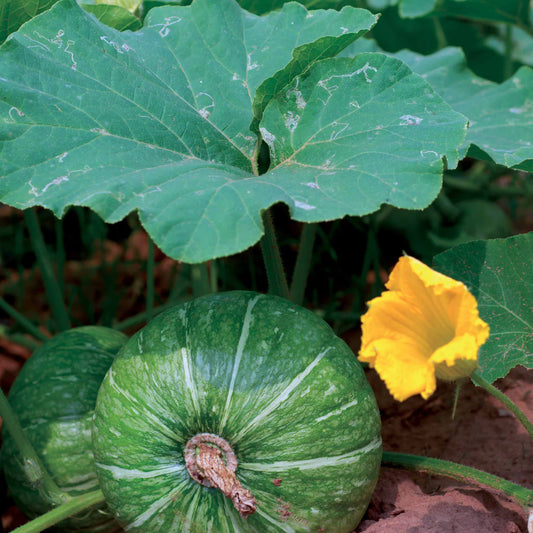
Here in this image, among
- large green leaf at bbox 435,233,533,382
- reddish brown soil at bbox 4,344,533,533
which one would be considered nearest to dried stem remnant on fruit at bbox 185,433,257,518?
reddish brown soil at bbox 4,344,533,533

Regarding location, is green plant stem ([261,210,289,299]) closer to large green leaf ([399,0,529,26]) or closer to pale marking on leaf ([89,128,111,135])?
pale marking on leaf ([89,128,111,135])

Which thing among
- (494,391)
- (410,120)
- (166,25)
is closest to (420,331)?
(494,391)

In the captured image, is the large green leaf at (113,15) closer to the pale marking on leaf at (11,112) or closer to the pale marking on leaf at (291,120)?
the pale marking on leaf at (11,112)

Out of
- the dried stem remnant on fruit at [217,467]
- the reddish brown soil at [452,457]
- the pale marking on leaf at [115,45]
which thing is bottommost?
the reddish brown soil at [452,457]

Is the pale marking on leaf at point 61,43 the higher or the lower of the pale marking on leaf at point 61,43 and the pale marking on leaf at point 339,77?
the higher

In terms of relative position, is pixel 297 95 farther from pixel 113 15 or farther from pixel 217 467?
pixel 217 467

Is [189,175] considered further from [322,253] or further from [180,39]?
[322,253]

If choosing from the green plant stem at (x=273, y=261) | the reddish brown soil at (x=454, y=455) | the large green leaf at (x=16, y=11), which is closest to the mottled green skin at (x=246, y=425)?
the reddish brown soil at (x=454, y=455)

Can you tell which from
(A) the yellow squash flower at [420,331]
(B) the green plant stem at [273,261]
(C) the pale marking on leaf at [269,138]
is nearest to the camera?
(A) the yellow squash flower at [420,331]
